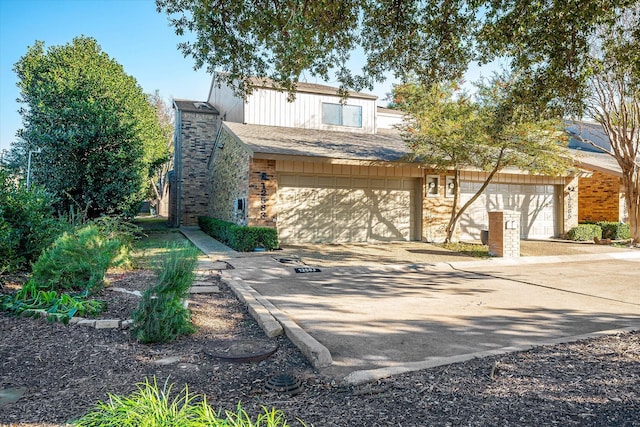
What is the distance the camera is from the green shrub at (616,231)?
17.4 meters

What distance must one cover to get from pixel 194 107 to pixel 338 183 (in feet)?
40.3

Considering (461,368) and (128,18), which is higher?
(128,18)

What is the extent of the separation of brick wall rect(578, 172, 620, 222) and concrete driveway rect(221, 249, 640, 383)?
1005 centimetres

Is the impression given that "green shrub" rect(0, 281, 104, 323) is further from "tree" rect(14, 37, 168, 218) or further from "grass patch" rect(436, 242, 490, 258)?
"grass patch" rect(436, 242, 490, 258)

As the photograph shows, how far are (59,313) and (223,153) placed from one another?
43.5 ft

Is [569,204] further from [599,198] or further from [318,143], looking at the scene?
[318,143]

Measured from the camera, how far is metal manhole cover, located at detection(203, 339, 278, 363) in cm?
385

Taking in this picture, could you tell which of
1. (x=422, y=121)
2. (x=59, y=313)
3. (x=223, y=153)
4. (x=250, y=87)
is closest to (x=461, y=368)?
(x=59, y=313)

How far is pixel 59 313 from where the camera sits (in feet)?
15.7

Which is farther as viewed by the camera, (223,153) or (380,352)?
(223,153)

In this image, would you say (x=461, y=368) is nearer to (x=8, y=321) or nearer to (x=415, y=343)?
(x=415, y=343)

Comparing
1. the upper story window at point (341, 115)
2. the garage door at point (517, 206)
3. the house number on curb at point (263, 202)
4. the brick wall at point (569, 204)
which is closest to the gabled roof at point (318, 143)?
the upper story window at point (341, 115)

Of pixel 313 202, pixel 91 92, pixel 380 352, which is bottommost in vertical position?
pixel 380 352

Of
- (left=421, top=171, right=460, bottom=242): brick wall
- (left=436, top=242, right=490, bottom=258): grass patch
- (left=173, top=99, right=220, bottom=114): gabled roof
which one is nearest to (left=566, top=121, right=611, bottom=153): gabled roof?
(left=421, top=171, right=460, bottom=242): brick wall
